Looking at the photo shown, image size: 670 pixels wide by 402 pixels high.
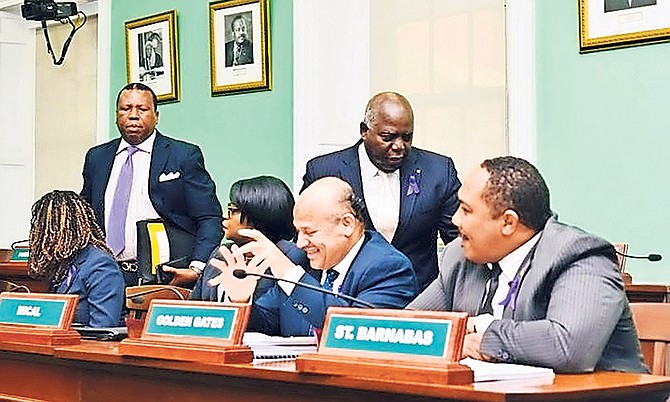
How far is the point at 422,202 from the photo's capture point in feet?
13.8

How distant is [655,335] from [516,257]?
41cm

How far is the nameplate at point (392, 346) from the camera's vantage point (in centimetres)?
200

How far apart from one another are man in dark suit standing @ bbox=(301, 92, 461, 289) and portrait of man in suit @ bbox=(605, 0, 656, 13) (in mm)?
893

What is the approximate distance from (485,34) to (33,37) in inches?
153

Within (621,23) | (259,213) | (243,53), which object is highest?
(243,53)

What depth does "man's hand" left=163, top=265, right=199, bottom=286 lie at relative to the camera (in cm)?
459

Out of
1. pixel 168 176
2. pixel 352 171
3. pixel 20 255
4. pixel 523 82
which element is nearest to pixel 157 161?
pixel 168 176

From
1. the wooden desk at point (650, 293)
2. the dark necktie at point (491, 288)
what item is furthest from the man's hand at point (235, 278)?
the wooden desk at point (650, 293)

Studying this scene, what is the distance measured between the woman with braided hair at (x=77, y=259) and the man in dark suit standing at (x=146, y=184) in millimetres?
985

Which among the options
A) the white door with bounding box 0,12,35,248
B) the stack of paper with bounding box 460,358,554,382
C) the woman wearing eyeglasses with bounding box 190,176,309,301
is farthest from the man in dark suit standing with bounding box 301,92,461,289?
the white door with bounding box 0,12,35,248

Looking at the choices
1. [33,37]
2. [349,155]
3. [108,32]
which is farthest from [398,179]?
[33,37]

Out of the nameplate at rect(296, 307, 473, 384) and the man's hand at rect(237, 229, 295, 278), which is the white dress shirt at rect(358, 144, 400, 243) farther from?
the nameplate at rect(296, 307, 473, 384)

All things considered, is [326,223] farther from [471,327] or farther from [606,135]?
[606,135]

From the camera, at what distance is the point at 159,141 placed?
509 centimetres
